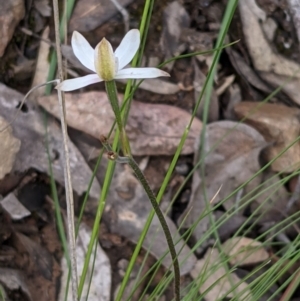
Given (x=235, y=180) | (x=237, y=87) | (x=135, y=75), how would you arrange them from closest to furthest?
(x=135, y=75), (x=235, y=180), (x=237, y=87)

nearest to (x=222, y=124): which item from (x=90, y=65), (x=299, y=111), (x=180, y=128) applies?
(x=180, y=128)

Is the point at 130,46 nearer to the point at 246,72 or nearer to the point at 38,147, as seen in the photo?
the point at 38,147

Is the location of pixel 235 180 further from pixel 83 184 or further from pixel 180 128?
pixel 83 184

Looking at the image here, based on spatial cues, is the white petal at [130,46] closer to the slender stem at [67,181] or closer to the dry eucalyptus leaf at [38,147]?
the slender stem at [67,181]

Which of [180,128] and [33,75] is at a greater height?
[33,75]

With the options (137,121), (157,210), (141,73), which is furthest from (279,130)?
(141,73)

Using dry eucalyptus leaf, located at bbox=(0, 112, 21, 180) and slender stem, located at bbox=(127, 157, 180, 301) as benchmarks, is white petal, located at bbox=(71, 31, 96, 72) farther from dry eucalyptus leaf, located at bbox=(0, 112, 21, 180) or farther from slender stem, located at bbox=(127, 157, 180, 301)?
dry eucalyptus leaf, located at bbox=(0, 112, 21, 180)

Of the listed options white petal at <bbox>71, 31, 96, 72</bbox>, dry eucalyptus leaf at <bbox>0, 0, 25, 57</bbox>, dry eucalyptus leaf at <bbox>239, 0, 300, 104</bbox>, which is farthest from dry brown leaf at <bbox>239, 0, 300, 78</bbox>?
white petal at <bbox>71, 31, 96, 72</bbox>

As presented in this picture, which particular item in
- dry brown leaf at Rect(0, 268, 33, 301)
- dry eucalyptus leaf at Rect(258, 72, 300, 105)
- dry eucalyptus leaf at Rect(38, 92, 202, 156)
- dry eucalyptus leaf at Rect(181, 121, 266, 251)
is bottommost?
dry brown leaf at Rect(0, 268, 33, 301)
